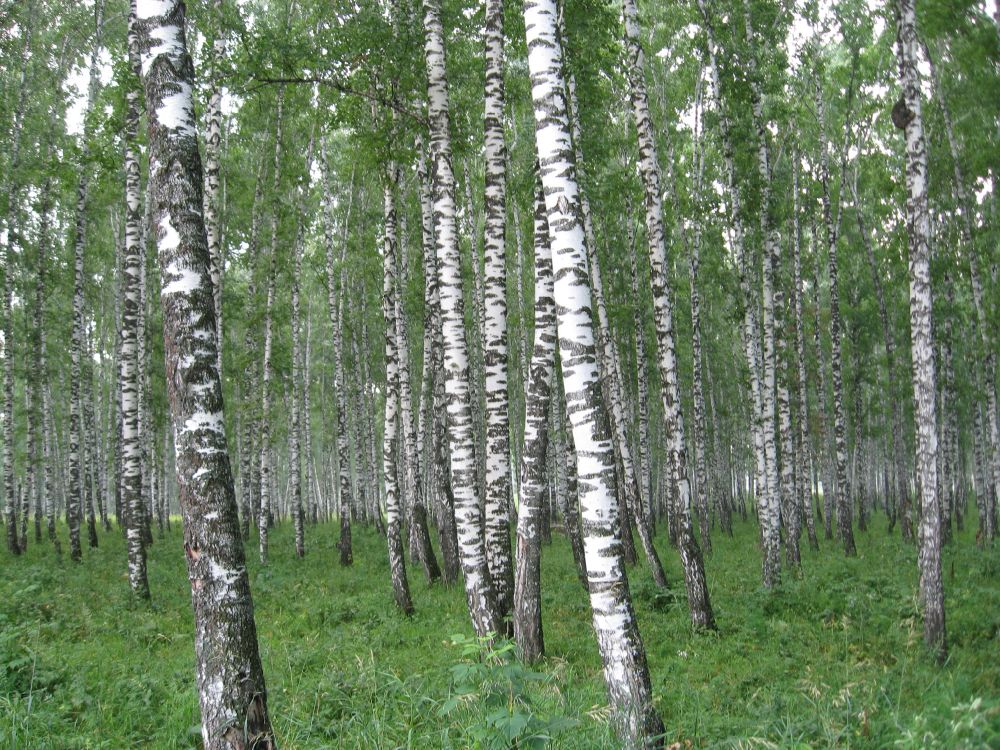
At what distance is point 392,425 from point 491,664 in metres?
8.02

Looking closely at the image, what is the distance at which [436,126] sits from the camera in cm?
909

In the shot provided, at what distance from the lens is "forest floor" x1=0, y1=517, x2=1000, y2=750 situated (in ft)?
14.9

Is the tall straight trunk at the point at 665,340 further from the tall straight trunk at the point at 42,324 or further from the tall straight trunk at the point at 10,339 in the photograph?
the tall straight trunk at the point at 10,339

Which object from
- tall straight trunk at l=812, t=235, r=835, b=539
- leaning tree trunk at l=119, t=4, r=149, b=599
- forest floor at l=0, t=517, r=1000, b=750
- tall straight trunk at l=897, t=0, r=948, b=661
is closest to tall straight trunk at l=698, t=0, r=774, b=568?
forest floor at l=0, t=517, r=1000, b=750

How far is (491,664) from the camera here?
4.27 meters

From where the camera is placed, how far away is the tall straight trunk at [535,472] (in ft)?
25.8

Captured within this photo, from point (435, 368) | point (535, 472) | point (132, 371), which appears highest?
point (435, 368)

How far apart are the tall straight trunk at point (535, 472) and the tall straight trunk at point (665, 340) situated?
7.86 ft

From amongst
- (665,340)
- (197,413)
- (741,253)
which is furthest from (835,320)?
(197,413)

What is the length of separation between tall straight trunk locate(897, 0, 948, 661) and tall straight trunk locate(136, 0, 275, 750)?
323 inches

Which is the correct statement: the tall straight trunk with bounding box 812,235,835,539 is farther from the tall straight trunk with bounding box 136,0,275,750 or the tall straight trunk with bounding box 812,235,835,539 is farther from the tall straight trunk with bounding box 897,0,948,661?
the tall straight trunk with bounding box 136,0,275,750

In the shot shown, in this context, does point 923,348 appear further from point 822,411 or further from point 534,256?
point 822,411

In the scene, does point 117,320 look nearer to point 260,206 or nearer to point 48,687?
point 260,206

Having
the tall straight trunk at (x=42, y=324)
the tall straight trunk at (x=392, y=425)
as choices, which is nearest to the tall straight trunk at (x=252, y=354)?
the tall straight trunk at (x=392, y=425)
